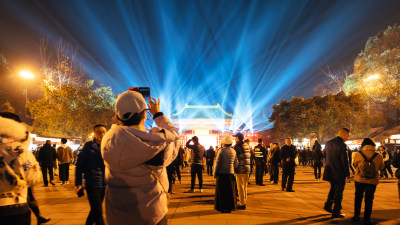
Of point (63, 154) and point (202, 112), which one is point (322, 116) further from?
point (202, 112)

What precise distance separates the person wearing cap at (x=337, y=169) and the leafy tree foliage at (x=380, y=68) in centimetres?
3781

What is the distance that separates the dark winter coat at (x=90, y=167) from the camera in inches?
170

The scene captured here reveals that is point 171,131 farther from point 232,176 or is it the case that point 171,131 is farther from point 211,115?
point 211,115

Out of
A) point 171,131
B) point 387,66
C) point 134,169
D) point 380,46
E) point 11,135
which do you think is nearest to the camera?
point 134,169

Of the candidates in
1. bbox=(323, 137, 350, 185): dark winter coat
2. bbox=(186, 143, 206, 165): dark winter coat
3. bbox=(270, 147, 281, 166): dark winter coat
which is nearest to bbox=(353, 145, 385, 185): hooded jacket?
bbox=(323, 137, 350, 185): dark winter coat

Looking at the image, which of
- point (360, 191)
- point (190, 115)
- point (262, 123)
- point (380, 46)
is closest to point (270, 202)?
point (360, 191)

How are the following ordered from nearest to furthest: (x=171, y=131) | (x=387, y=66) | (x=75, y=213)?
(x=171, y=131)
(x=75, y=213)
(x=387, y=66)

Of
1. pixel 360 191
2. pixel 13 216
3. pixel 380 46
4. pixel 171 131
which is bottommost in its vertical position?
pixel 360 191

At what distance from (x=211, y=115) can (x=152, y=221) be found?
215 ft

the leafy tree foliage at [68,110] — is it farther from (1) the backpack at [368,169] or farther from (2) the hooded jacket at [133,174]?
(2) the hooded jacket at [133,174]

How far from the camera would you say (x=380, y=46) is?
43906 millimetres

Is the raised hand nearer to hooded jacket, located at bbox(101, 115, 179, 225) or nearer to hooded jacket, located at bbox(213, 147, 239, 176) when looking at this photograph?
hooded jacket, located at bbox(101, 115, 179, 225)

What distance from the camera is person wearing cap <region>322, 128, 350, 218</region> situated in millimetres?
6081

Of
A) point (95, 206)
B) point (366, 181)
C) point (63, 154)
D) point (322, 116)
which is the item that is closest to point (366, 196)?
point (366, 181)
